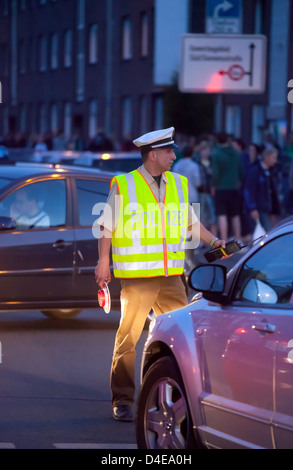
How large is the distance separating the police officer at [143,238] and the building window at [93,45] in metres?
48.3

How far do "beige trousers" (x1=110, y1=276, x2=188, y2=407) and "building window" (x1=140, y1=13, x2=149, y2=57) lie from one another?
144ft

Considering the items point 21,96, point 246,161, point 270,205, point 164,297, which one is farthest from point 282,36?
point 164,297

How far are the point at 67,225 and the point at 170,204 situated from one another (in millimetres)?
3965

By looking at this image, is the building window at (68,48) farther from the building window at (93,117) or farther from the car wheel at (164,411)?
the car wheel at (164,411)

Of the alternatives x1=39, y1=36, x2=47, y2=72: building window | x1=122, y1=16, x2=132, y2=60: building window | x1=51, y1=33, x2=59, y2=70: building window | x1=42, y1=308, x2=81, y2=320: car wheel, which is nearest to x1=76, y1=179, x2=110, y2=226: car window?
x1=42, y1=308, x2=81, y2=320: car wheel

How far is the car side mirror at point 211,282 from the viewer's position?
563 cm

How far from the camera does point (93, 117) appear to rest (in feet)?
186

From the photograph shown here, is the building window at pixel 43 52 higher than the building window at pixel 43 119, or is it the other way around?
the building window at pixel 43 52

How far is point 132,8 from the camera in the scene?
51.9 meters

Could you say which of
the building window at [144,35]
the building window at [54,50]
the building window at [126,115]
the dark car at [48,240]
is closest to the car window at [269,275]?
the dark car at [48,240]

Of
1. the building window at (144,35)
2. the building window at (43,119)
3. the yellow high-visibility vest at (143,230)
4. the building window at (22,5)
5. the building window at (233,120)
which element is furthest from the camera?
the building window at (22,5)

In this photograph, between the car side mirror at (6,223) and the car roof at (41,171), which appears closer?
the car side mirror at (6,223)

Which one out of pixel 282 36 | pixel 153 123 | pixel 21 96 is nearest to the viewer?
pixel 282 36

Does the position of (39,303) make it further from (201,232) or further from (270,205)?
(270,205)
